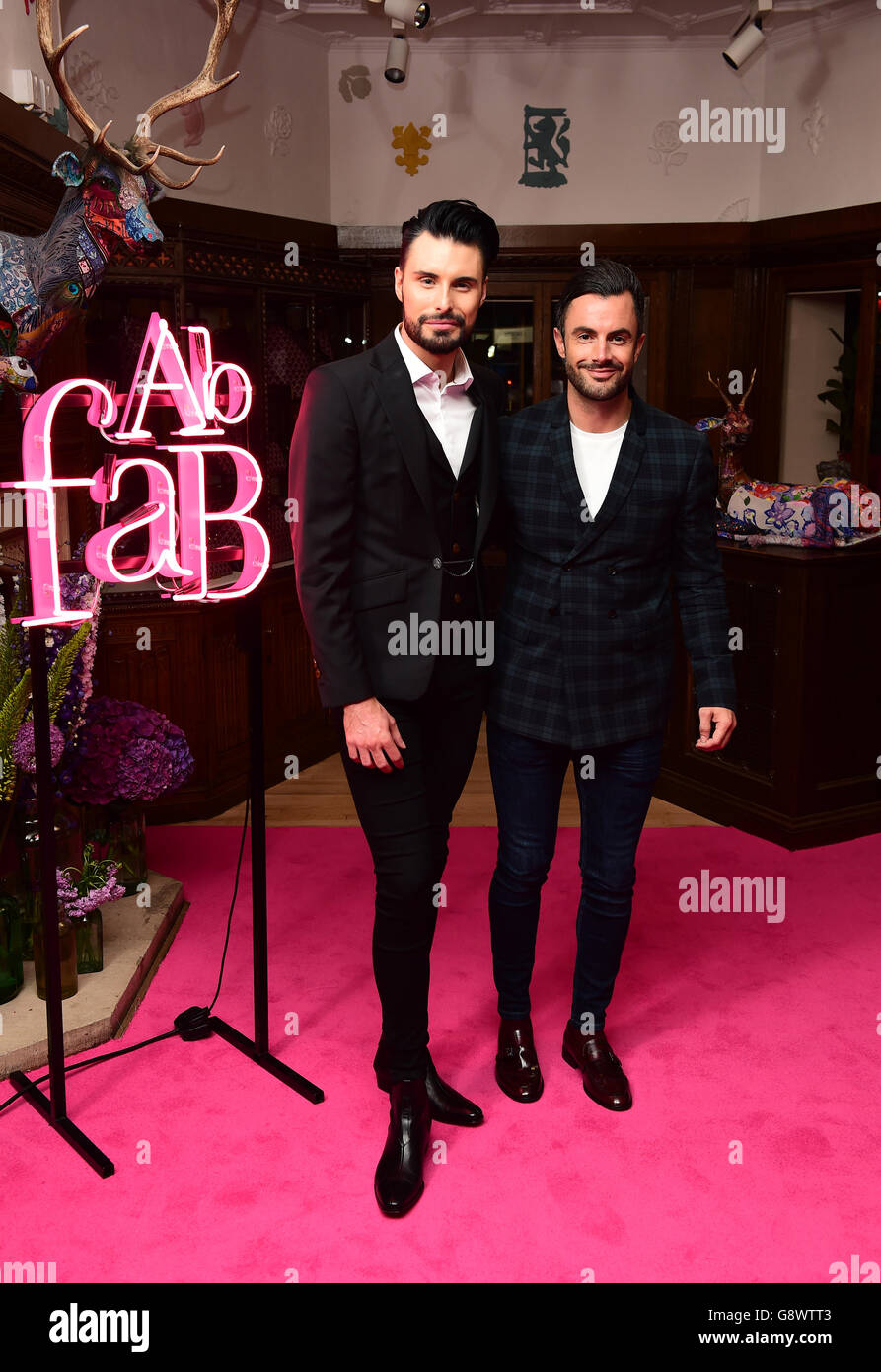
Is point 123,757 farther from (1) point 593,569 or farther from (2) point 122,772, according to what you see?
(1) point 593,569

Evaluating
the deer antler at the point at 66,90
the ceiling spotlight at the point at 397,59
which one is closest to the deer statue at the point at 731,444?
the ceiling spotlight at the point at 397,59

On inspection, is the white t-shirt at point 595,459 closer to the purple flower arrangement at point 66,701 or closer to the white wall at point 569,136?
the purple flower arrangement at point 66,701

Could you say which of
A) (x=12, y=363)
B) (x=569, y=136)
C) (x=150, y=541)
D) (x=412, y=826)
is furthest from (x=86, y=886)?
(x=569, y=136)

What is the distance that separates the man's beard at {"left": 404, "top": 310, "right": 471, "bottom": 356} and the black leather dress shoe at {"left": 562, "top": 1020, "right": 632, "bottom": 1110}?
4.87 ft

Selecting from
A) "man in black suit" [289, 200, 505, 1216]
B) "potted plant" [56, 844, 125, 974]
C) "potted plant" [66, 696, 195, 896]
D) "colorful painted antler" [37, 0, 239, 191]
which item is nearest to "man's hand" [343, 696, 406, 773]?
"man in black suit" [289, 200, 505, 1216]

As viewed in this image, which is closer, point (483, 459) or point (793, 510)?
point (483, 459)

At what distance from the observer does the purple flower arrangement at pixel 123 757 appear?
9.95ft

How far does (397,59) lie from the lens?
4648mm

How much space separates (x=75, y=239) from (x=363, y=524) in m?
1.08

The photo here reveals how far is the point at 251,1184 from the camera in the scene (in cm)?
224

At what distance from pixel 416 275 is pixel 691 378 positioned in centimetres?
367

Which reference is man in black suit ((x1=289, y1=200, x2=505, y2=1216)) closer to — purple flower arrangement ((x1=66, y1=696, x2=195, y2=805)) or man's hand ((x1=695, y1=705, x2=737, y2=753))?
man's hand ((x1=695, y1=705, x2=737, y2=753))

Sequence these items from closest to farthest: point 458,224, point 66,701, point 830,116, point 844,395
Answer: point 458,224
point 66,701
point 830,116
point 844,395

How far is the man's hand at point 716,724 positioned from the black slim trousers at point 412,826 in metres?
0.46
